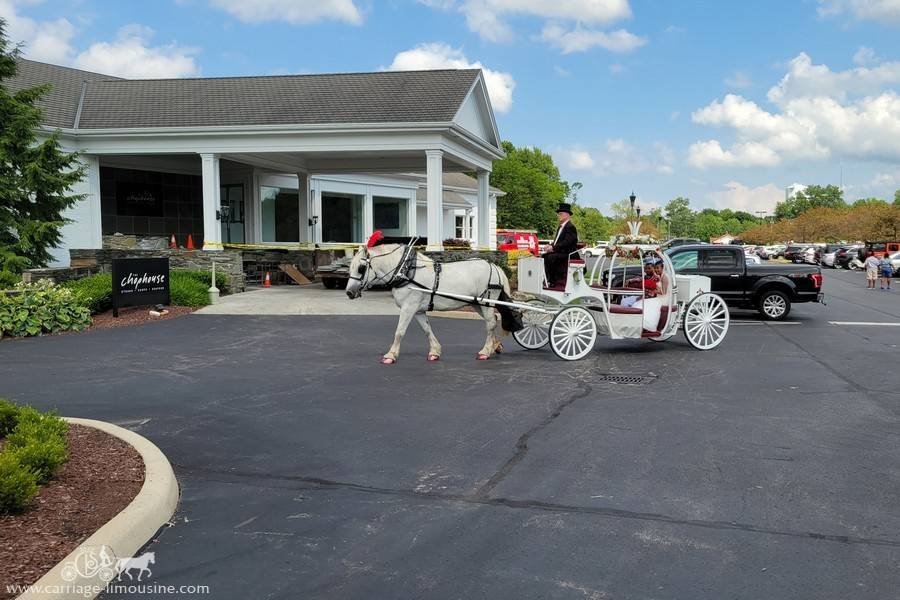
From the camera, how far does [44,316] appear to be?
48.0ft

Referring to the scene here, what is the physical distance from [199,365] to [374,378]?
116 inches

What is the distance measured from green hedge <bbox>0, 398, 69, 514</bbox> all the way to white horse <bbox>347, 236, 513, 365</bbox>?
545cm

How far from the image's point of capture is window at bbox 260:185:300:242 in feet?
102

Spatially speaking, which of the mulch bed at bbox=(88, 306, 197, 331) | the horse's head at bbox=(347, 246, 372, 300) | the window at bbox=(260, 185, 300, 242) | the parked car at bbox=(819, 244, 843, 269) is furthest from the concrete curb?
the parked car at bbox=(819, 244, 843, 269)

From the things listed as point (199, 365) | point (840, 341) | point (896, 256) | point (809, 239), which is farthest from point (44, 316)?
point (809, 239)

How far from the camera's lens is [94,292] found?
16641 mm

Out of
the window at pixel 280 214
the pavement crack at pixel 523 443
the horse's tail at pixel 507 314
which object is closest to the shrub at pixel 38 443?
the pavement crack at pixel 523 443

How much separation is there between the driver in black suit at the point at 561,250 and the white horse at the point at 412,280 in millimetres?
823

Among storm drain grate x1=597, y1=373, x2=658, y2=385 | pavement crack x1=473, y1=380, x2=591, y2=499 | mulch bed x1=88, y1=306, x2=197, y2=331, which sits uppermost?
mulch bed x1=88, y1=306, x2=197, y2=331

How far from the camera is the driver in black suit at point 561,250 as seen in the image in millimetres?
11797

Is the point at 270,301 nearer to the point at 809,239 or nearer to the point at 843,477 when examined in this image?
the point at 843,477

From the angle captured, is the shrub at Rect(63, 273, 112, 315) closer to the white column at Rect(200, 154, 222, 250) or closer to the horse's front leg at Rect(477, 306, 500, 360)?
the white column at Rect(200, 154, 222, 250)

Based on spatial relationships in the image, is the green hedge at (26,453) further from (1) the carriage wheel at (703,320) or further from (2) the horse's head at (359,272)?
(1) the carriage wheel at (703,320)

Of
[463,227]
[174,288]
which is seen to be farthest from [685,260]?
[463,227]
